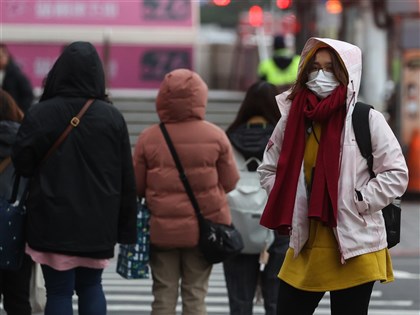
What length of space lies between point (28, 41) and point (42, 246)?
12918 mm

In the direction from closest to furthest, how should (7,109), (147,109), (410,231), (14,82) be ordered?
(7,109) < (14,82) < (410,231) < (147,109)

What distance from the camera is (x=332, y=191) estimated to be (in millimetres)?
5301

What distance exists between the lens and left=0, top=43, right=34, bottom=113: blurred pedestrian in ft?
44.0

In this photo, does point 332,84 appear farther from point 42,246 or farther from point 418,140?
point 418,140

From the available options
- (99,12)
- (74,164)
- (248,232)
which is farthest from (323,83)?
(99,12)

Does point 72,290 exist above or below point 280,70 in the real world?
above

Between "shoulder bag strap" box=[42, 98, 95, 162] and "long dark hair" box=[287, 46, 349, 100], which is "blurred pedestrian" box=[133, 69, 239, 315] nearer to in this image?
"shoulder bag strap" box=[42, 98, 95, 162]

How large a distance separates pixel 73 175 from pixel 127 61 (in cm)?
1301

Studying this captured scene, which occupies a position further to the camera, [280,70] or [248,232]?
[280,70]

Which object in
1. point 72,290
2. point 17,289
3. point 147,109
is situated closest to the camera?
point 72,290

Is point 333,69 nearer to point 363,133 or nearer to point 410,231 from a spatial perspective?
point 363,133

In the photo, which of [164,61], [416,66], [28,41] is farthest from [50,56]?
[416,66]

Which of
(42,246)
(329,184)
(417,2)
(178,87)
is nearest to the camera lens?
(329,184)

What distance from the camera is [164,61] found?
63.2 ft
